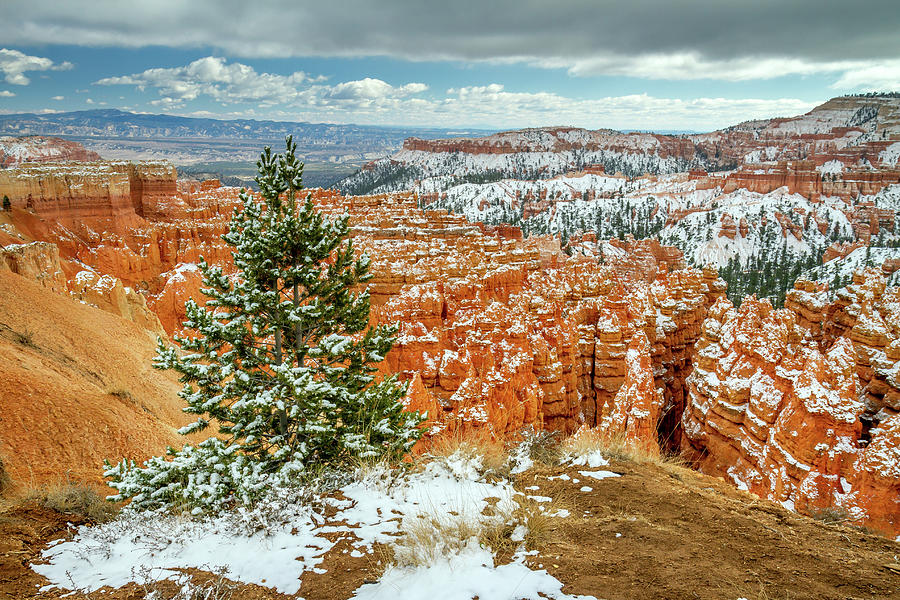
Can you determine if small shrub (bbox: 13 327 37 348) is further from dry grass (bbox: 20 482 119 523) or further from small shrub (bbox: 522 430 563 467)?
small shrub (bbox: 522 430 563 467)

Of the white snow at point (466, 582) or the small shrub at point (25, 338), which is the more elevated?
the white snow at point (466, 582)

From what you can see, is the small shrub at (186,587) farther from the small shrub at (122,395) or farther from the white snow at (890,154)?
the white snow at (890,154)

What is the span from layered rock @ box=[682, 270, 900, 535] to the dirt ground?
7.34 m

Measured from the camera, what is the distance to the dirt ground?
3.33 metres

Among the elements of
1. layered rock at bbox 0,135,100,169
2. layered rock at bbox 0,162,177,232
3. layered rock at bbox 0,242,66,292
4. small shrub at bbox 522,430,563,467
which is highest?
layered rock at bbox 0,135,100,169

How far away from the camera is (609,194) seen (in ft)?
389

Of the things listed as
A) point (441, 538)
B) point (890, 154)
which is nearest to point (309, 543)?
point (441, 538)

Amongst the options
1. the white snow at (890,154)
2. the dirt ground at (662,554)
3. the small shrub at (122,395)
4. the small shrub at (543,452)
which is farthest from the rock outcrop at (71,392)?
the white snow at (890,154)

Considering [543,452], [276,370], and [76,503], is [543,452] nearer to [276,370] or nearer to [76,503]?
[276,370]

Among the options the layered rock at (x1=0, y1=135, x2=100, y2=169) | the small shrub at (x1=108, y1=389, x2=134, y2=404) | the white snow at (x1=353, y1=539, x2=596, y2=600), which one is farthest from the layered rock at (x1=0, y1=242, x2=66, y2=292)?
the layered rock at (x1=0, y1=135, x2=100, y2=169)

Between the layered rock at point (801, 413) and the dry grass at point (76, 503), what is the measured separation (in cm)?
1192

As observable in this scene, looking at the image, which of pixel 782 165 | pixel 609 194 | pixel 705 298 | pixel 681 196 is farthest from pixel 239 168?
pixel 705 298

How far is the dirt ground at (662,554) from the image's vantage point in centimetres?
333

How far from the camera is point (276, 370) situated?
5984mm
